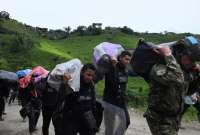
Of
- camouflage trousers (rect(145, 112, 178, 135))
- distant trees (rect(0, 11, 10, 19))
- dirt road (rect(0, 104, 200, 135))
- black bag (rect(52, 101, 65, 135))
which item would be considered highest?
camouflage trousers (rect(145, 112, 178, 135))

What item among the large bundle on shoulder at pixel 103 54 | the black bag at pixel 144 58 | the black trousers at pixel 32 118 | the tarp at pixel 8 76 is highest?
the black bag at pixel 144 58

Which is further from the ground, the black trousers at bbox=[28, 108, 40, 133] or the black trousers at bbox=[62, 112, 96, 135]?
the black trousers at bbox=[62, 112, 96, 135]

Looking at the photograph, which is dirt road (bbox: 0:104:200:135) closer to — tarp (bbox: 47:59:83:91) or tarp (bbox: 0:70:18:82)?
tarp (bbox: 0:70:18:82)

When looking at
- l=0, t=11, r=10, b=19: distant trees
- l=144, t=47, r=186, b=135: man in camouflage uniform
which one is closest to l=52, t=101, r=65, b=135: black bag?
l=144, t=47, r=186, b=135: man in camouflage uniform

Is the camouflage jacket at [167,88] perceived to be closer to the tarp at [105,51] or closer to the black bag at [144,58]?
the black bag at [144,58]

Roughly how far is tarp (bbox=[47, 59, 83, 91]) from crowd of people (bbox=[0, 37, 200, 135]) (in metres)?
0.05

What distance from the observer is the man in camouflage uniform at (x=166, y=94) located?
692cm

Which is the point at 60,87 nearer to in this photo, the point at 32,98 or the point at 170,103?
the point at 170,103

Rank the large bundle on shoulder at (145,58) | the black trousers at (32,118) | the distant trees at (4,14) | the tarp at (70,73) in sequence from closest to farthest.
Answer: the large bundle on shoulder at (145,58) → the tarp at (70,73) → the black trousers at (32,118) → the distant trees at (4,14)

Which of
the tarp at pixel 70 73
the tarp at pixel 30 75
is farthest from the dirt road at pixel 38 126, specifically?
the tarp at pixel 70 73

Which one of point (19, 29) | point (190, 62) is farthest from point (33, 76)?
point (19, 29)

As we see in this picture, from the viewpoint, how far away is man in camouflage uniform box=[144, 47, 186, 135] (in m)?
6.92

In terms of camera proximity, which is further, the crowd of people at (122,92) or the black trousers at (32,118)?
the black trousers at (32,118)

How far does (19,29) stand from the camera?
5600 centimetres
